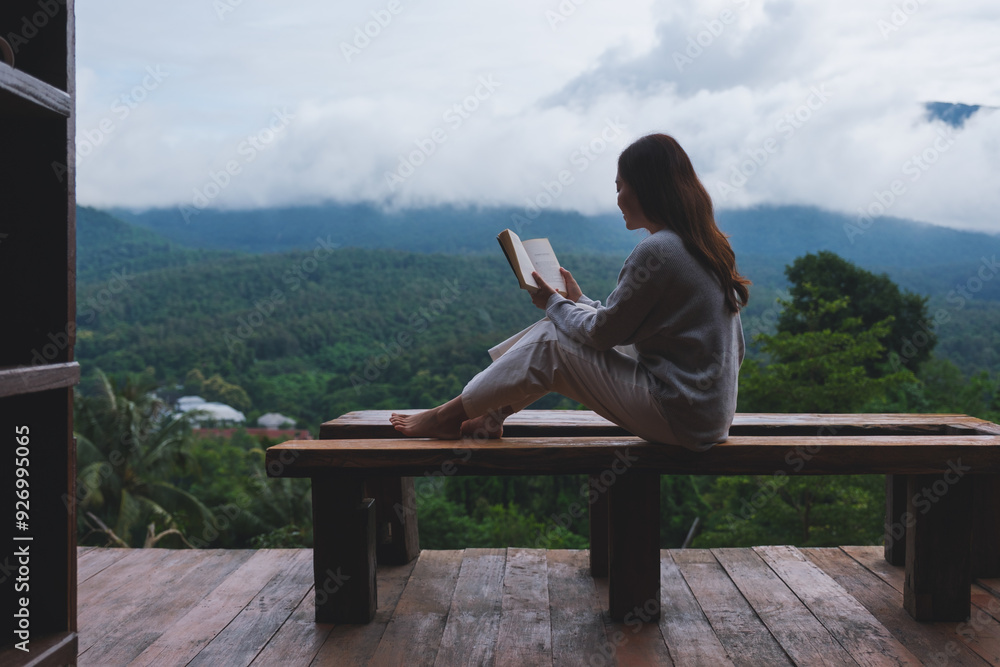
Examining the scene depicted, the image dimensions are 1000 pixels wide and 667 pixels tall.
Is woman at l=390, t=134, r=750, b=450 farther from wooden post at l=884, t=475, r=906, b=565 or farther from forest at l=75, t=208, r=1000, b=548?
forest at l=75, t=208, r=1000, b=548

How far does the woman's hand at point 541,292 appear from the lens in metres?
2.20

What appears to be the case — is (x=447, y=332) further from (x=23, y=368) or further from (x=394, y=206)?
(x=394, y=206)

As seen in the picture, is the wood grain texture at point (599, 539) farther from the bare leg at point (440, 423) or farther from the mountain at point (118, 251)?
the mountain at point (118, 251)

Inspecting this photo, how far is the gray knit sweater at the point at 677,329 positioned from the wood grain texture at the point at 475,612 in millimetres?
805

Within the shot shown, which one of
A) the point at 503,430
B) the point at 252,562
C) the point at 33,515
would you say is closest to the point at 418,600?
the point at 503,430

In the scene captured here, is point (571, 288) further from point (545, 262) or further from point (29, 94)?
point (29, 94)

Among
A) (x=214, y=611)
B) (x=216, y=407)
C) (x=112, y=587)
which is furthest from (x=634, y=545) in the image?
(x=216, y=407)

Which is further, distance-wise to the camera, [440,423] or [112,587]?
[112,587]

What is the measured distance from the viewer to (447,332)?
78.8 ft

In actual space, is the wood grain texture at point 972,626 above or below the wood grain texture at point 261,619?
above

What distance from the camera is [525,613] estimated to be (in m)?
2.30

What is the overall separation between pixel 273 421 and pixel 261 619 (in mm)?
30565

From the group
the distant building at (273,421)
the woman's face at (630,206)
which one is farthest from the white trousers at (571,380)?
the distant building at (273,421)

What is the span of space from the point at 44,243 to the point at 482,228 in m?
45.3
